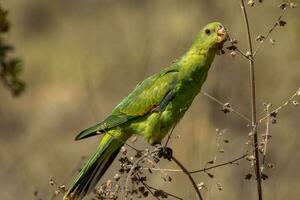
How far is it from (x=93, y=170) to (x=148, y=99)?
0.54 m

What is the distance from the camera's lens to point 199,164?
6320mm

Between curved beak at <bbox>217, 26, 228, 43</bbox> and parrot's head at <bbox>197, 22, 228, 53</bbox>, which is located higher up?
parrot's head at <bbox>197, 22, 228, 53</bbox>

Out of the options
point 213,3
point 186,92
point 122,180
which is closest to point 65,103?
point 213,3

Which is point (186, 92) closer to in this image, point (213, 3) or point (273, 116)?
point (273, 116)

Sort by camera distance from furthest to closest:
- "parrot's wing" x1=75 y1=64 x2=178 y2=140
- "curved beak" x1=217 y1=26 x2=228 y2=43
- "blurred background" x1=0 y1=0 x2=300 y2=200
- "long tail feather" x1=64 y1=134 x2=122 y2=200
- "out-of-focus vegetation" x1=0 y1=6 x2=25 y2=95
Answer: "blurred background" x1=0 y1=0 x2=300 y2=200, "parrot's wing" x1=75 y1=64 x2=178 y2=140, "long tail feather" x1=64 y1=134 x2=122 y2=200, "curved beak" x1=217 y1=26 x2=228 y2=43, "out-of-focus vegetation" x1=0 y1=6 x2=25 y2=95

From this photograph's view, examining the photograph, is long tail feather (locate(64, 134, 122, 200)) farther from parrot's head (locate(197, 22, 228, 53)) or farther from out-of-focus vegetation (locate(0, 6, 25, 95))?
out-of-focus vegetation (locate(0, 6, 25, 95))

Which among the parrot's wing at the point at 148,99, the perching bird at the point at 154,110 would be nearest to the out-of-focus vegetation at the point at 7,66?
the perching bird at the point at 154,110

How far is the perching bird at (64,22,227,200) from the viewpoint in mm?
4707

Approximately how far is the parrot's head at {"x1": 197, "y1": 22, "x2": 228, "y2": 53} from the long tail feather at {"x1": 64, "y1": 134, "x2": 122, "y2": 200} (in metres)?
0.76

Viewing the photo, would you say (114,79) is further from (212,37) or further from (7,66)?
(7,66)


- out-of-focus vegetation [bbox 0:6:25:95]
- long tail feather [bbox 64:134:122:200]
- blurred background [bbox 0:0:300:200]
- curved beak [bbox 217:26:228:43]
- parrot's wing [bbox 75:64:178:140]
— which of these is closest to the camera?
out-of-focus vegetation [bbox 0:6:25:95]

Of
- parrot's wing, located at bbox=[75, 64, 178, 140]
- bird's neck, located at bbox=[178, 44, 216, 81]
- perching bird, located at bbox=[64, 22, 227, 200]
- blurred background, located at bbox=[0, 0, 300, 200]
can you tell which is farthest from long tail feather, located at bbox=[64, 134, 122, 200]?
blurred background, located at bbox=[0, 0, 300, 200]

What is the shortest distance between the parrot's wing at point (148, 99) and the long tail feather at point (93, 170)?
0.11 metres

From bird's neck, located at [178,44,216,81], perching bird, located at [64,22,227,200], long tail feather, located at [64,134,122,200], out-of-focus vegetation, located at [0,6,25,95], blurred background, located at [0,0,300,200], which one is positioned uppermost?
blurred background, located at [0,0,300,200]
